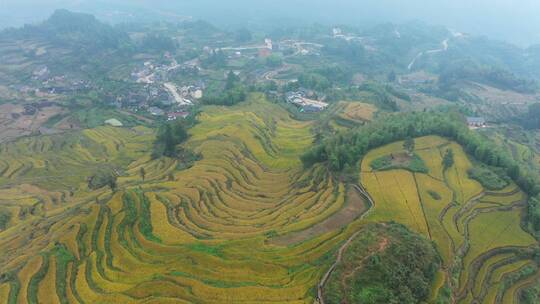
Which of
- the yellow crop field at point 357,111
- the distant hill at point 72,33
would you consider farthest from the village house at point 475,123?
the distant hill at point 72,33

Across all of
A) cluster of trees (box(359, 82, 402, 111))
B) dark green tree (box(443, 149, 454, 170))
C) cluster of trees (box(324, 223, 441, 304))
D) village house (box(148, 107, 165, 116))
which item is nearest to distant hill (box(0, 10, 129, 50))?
Answer: village house (box(148, 107, 165, 116))

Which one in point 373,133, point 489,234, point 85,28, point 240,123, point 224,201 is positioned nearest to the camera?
point 489,234

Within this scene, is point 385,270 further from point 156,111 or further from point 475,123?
point 156,111

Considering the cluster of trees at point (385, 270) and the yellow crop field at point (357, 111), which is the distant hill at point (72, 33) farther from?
the cluster of trees at point (385, 270)

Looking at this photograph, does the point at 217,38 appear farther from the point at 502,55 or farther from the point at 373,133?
the point at 373,133

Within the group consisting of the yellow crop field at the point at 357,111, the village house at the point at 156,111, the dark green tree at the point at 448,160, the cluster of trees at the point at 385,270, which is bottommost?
the village house at the point at 156,111

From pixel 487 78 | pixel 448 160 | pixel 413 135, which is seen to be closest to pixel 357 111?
pixel 413 135

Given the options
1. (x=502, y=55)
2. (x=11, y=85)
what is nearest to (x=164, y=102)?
(x=11, y=85)
